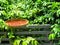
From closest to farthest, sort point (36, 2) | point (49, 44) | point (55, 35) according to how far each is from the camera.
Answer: point (55, 35)
point (49, 44)
point (36, 2)

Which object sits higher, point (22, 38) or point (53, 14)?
point (53, 14)

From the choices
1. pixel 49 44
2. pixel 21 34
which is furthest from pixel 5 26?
pixel 49 44

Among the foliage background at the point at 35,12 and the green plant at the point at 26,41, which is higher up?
the foliage background at the point at 35,12

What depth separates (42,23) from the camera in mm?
5246

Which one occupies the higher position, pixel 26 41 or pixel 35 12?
pixel 35 12

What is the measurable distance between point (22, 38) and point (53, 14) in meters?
1.00

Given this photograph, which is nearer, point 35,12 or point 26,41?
point 26,41

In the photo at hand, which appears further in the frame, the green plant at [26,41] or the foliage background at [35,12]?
the foliage background at [35,12]

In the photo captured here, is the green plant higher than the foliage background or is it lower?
lower

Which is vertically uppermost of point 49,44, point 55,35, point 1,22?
point 1,22

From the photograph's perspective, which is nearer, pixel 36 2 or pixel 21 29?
pixel 21 29

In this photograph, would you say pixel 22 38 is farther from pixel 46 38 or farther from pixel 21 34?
pixel 46 38

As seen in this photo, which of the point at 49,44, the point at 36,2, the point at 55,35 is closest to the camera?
the point at 55,35

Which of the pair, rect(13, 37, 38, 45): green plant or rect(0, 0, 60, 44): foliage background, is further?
rect(0, 0, 60, 44): foliage background
